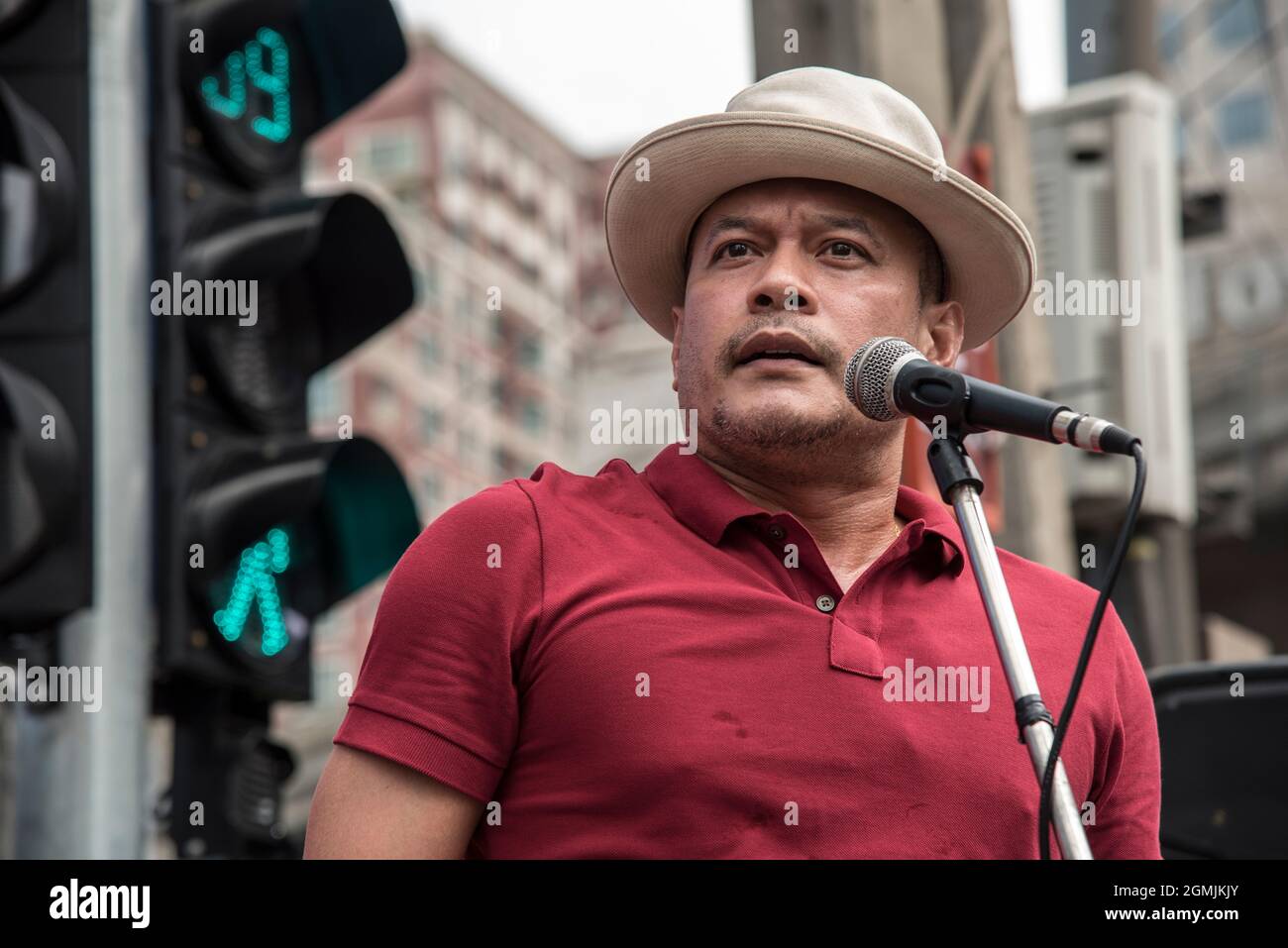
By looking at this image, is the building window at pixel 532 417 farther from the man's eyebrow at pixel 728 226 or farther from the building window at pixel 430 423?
the man's eyebrow at pixel 728 226

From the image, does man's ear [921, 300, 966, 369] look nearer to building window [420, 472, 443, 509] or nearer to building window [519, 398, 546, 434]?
building window [420, 472, 443, 509]

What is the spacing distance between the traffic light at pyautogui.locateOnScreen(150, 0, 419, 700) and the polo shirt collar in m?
1.34

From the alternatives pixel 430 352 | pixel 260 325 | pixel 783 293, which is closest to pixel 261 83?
pixel 260 325

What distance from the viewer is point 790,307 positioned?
2.82m

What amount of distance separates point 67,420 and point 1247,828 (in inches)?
89.3

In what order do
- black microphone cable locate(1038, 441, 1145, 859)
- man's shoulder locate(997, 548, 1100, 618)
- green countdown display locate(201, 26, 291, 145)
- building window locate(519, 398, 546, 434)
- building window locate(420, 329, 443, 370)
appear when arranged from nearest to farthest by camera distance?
black microphone cable locate(1038, 441, 1145, 859)
man's shoulder locate(997, 548, 1100, 618)
green countdown display locate(201, 26, 291, 145)
building window locate(420, 329, 443, 370)
building window locate(519, 398, 546, 434)

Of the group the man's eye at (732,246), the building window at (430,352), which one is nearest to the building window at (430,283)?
the building window at (430,352)

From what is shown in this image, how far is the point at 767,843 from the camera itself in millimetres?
2371

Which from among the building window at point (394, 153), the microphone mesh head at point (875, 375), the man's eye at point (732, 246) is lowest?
the microphone mesh head at point (875, 375)

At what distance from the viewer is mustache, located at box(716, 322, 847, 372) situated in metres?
2.80

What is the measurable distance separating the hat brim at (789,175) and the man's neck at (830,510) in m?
0.43

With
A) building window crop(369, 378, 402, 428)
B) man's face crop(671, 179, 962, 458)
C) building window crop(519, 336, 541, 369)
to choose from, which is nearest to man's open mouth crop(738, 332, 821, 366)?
man's face crop(671, 179, 962, 458)

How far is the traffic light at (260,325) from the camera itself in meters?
3.97
